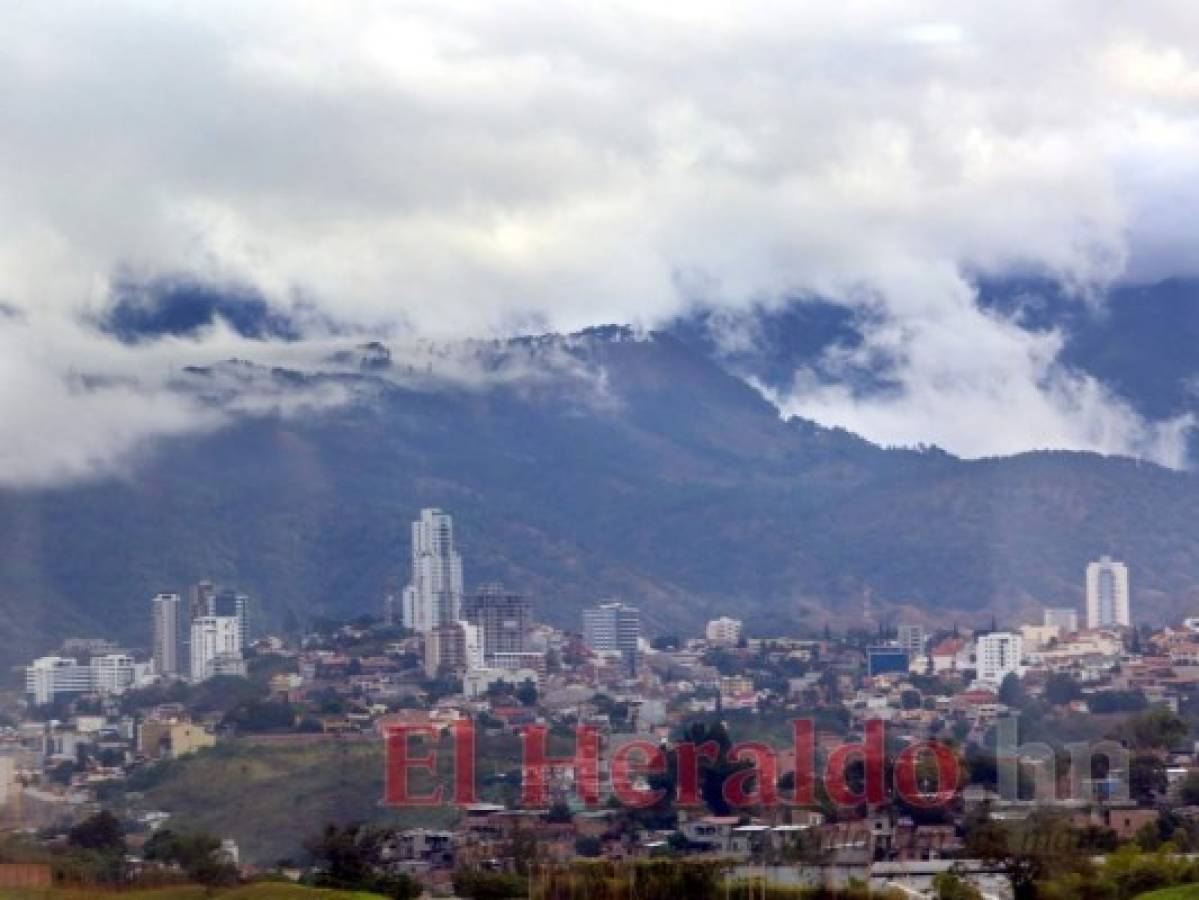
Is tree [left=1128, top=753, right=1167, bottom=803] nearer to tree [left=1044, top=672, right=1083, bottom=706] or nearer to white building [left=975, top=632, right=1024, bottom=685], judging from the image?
tree [left=1044, top=672, right=1083, bottom=706]

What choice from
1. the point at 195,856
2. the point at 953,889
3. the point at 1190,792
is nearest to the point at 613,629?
the point at 1190,792

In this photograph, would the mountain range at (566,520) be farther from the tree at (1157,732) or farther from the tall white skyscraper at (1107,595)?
the tree at (1157,732)

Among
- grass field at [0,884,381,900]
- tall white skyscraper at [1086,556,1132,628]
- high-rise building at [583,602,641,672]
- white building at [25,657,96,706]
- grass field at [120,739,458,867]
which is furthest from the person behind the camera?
tall white skyscraper at [1086,556,1132,628]

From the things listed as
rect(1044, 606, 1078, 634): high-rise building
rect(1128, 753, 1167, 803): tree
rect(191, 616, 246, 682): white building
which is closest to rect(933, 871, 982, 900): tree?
rect(1128, 753, 1167, 803): tree

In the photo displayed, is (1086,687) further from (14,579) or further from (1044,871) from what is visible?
(1044,871)

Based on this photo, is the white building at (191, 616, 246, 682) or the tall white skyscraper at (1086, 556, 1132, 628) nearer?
the white building at (191, 616, 246, 682)

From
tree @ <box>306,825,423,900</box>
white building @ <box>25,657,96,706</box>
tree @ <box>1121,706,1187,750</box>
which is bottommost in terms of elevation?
tree @ <box>306,825,423,900</box>

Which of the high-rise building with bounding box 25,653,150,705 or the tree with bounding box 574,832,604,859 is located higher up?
the high-rise building with bounding box 25,653,150,705
